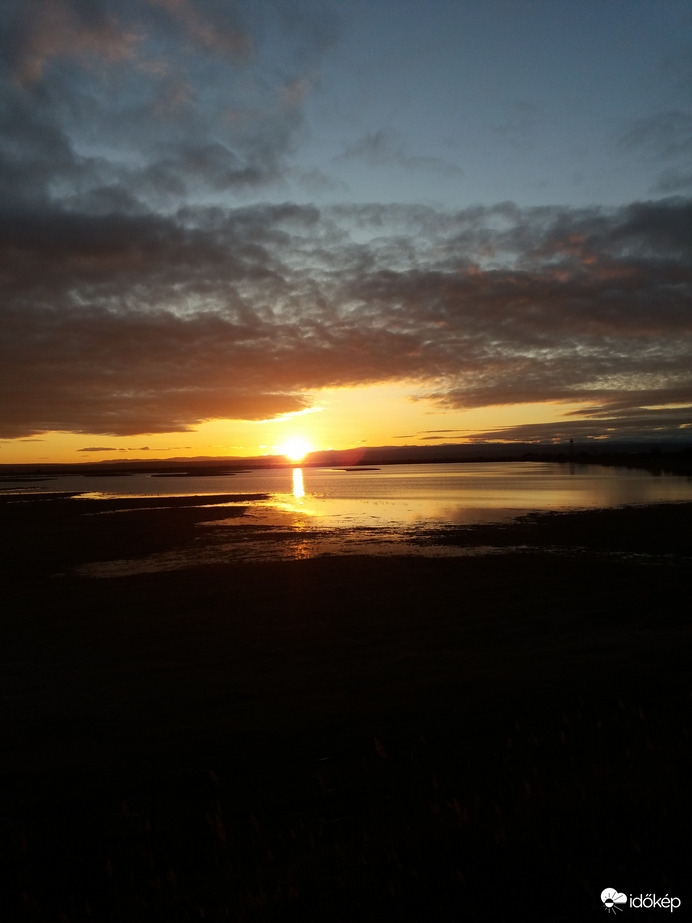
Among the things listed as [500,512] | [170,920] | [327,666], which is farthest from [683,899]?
[500,512]

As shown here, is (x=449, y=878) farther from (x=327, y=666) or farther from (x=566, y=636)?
(x=566, y=636)

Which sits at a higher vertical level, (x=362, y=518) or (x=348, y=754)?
(x=362, y=518)

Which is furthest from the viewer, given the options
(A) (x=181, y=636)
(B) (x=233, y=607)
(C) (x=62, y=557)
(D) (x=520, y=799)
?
(C) (x=62, y=557)

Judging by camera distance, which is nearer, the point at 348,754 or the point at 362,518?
the point at 348,754

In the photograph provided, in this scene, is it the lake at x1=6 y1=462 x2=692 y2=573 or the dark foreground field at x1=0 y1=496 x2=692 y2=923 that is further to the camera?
the lake at x1=6 y1=462 x2=692 y2=573

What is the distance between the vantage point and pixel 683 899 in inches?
173

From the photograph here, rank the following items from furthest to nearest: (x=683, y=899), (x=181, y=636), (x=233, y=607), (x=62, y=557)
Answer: (x=62, y=557) → (x=233, y=607) → (x=181, y=636) → (x=683, y=899)

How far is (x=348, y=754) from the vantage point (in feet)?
24.7

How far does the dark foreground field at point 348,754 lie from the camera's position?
4977mm

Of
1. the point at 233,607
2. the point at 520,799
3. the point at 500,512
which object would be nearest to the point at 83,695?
the point at 233,607

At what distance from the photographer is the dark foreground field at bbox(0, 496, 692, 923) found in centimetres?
498

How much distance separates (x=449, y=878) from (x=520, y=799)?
4.63ft

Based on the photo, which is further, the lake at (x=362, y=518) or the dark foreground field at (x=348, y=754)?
the lake at (x=362, y=518)

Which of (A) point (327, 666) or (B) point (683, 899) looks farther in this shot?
(A) point (327, 666)
